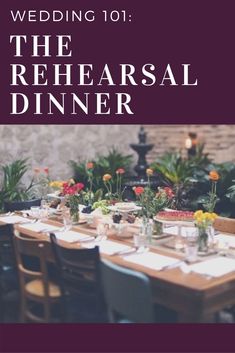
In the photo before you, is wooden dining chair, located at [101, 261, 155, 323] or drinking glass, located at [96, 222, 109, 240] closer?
wooden dining chair, located at [101, 261, 155, 323]

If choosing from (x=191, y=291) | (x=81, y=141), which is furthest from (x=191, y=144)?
(x=191, y=291)

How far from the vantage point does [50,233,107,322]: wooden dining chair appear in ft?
8.93

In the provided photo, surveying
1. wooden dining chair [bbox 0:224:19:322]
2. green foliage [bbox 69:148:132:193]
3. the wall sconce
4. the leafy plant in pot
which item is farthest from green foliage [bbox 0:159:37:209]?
the wall sconce

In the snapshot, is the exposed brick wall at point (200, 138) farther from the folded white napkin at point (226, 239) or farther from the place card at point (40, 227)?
the place card at point (40, 227)

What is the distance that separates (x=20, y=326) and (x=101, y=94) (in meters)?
1.90

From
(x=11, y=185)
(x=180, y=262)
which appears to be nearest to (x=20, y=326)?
(x=180, y=262)

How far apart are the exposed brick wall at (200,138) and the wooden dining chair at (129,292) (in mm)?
4572

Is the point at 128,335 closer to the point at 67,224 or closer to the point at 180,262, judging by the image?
the point at 180,262

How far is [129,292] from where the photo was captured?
2312mm

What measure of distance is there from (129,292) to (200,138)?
4942mm

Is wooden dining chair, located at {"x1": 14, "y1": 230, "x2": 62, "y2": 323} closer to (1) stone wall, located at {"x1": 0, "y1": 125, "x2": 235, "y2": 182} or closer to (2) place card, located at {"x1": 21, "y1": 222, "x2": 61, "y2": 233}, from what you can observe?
(2) place card, located at {"x1": 21, "y1": 222, "x2": 61, "y2": 233}

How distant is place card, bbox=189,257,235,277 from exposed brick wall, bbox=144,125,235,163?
3991 millimetres

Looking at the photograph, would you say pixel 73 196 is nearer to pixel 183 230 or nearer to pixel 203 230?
pixel 183 230

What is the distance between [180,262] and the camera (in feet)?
9.18
